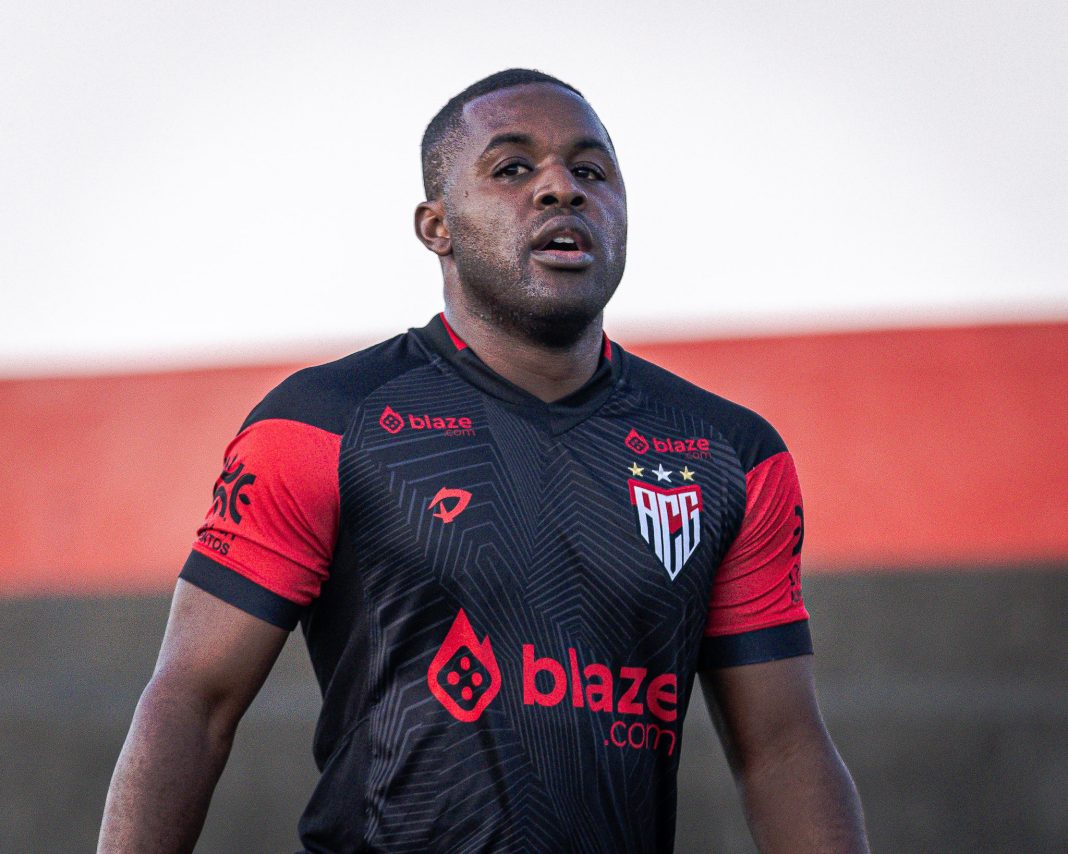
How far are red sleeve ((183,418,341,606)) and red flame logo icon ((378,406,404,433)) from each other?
0.35ft

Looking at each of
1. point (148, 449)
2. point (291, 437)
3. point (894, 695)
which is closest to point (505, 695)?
point (291, 437)

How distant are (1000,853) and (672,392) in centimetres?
334

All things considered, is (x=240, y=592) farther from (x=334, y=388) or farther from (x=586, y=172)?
(x=586, y=172)

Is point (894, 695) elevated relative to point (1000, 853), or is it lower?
elevated

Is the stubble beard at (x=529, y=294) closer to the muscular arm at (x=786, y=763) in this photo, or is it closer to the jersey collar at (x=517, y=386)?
the jersey collar at (x=517, y=386)

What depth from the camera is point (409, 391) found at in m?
2.35

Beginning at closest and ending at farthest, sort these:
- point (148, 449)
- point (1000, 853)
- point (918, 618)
Answer: point (1000, 853) → point (918, 618) → point (148, 449)

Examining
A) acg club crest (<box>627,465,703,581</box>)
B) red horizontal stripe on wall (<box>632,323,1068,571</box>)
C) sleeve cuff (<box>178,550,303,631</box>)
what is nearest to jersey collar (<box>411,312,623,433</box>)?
acg club crest (<box>627,465,703,581</box>)

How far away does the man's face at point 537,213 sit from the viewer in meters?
2.37

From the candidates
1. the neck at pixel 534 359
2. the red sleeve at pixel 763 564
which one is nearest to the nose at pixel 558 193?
the neck at pixel 534 359

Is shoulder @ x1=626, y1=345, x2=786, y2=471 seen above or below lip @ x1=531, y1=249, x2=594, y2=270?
below

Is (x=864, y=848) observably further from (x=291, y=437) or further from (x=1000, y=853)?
(x=1000, y=853)

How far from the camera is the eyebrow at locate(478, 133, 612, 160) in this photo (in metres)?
2.46

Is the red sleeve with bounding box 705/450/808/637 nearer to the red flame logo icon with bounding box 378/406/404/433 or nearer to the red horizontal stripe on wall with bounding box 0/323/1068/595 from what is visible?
the red flame logo icon with bounding box 378/406/404/433
